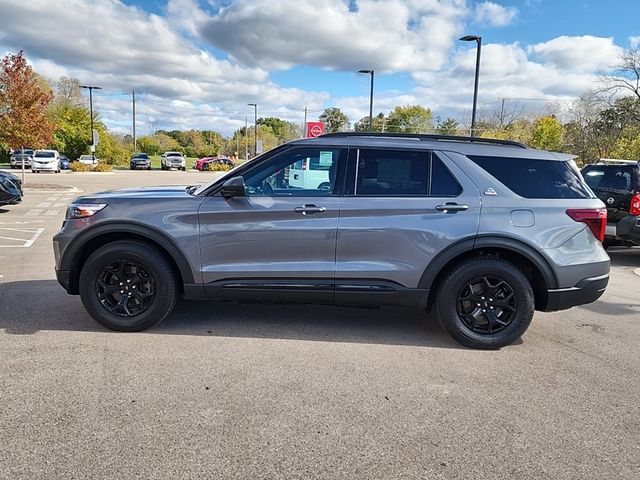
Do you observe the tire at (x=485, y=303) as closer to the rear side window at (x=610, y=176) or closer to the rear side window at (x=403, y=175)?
the rear side window at (x=403, y=175)

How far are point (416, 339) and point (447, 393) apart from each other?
1.06m

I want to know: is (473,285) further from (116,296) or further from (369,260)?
(116,296)

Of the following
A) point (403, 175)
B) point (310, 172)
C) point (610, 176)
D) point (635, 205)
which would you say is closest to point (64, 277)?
point (310, 172)

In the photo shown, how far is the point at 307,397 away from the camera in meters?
3.40

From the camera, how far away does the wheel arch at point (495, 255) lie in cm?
425

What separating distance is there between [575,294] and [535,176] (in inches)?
42.6

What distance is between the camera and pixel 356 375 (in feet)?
12.3

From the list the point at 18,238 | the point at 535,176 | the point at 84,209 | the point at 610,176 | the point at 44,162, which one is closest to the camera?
the point at 535,176

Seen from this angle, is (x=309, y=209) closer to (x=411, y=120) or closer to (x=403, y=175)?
(x=403, y=175)

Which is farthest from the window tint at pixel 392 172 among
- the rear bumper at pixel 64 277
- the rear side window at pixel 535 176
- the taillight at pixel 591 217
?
the rear bumper at pixel 64 277

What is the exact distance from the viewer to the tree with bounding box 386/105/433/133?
182 ft

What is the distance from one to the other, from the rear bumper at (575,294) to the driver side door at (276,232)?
192 centimetres

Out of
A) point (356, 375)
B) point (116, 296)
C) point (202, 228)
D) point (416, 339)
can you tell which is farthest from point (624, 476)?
point (116, 296)

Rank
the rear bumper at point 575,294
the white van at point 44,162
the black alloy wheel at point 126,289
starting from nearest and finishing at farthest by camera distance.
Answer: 1. the rear bumper at point 575,294
2. the black alloy wheel at point 126,289
3. the white van at point 44,162
